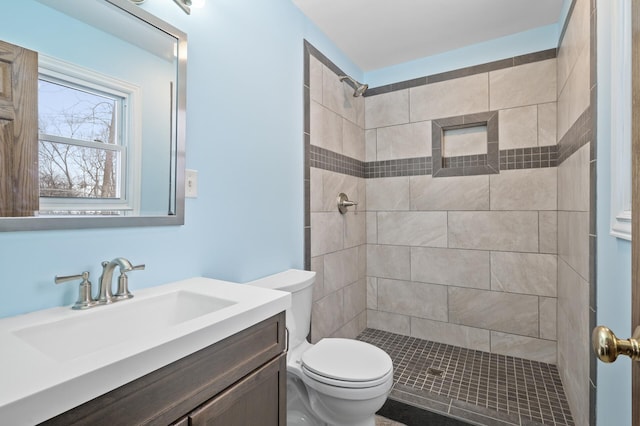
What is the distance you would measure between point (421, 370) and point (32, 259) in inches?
85.7

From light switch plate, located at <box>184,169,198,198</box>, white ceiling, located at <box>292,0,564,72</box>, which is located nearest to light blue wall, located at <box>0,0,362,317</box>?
light switch plate, located at <box>184,169,198,198</box>

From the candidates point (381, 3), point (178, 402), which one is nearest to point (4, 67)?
point (178, 402)

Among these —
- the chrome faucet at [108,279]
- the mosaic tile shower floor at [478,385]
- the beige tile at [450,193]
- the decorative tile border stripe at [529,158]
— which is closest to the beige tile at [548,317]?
the mosaic tile shower floor at [478,385]

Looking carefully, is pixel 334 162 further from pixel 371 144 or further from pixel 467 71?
pixel 467 71

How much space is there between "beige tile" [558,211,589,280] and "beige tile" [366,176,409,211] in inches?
42.8

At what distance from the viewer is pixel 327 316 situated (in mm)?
2301

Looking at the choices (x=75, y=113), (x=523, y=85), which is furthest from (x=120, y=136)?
(x=523, y=85)

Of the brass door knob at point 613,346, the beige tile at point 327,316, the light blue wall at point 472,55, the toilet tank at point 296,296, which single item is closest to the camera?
the brass door knob at point 613,346

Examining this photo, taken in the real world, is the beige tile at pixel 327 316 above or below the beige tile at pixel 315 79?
below

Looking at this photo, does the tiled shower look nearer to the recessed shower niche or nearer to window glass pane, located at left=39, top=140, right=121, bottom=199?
the recessed shower niche

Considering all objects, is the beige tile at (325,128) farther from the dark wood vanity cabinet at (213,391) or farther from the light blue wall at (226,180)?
the dark wood vanity cabinet at (213,391)

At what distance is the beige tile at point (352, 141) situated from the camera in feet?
8.55

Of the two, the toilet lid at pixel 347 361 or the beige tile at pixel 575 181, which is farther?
the beige tile at pixel 575 181

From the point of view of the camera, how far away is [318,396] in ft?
4.54
